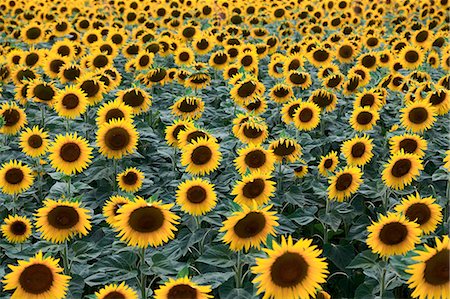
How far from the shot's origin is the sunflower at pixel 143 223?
10.0 feet

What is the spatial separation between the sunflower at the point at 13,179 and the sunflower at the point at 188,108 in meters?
1.50

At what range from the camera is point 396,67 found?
6.61 metres

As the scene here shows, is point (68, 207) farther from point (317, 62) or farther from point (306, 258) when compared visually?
A: point (317, 62)

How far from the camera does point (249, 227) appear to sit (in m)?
3.01

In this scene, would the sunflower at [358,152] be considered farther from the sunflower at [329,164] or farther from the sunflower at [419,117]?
the sunflower at [419,117]

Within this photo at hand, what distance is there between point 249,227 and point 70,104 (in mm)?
2544

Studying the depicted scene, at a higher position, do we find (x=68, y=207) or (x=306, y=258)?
(x=306, y=258)

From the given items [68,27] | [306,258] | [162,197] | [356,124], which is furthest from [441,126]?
[68,27]

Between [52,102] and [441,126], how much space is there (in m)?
3.66

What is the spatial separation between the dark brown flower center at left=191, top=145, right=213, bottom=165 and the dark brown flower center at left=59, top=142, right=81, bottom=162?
2.79 ft

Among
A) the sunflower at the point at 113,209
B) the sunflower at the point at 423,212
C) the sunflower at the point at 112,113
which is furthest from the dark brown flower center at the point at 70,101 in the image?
the sunflower at the point at 423,212

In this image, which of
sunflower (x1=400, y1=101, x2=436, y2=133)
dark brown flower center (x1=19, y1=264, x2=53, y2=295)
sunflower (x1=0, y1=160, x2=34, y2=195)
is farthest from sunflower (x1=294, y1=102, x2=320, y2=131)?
dark brown flower center (x1=19, y1=264, x2=53, y2=295)

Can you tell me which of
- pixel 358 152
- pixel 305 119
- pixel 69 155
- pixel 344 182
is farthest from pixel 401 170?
pixel 69 155

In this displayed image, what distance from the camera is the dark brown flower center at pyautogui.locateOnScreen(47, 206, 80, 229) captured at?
3293 mm
